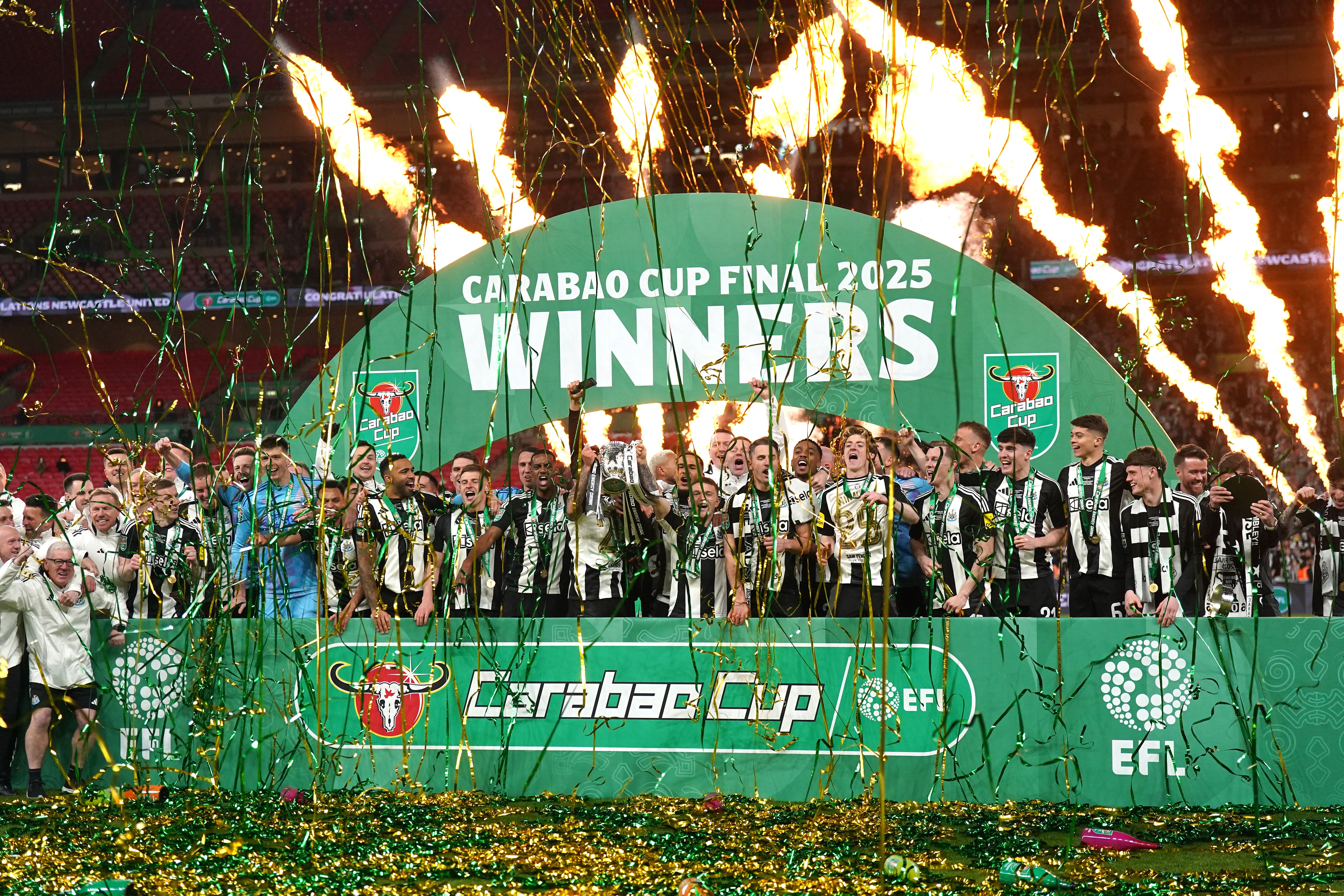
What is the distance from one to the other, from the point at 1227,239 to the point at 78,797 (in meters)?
21.3

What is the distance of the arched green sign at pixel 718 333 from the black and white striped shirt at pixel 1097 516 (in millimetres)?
1463

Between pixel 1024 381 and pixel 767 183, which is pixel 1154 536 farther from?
pixel 767 183

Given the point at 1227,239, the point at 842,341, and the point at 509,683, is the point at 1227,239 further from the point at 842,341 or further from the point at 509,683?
the point at 509,683

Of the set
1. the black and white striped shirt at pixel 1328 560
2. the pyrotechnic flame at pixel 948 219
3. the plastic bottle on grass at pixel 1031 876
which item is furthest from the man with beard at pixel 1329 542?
the pyrotechnic flame at pixel 948 219

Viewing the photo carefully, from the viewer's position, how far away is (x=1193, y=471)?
7746 millimetres

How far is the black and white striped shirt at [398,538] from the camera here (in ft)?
19.1

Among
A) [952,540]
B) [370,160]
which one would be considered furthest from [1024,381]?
[370,160]

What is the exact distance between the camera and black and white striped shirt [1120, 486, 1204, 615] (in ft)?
21.1

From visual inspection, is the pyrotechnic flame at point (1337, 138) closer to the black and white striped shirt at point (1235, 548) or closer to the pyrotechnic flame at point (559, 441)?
the black and white striped shirt at point (1235, 548)

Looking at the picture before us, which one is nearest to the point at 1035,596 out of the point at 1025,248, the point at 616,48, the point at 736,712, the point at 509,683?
the point at 736,712

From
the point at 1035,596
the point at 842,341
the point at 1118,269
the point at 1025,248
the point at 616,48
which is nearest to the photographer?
the point at 1035,596

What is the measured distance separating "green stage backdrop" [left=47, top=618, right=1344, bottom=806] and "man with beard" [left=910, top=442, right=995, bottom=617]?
1.29 feet

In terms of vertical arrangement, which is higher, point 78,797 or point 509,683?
point 509,683

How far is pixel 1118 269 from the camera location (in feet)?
74.0
